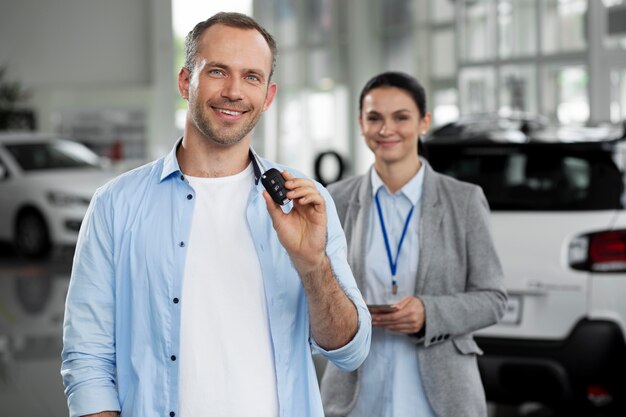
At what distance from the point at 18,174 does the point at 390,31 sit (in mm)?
10986

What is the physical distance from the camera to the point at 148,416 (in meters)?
2.29

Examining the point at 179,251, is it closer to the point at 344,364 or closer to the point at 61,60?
the point at 344,364

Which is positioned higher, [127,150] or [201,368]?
[127,150]

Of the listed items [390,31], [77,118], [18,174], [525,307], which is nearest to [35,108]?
[77,118]

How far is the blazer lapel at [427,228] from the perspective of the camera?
3381mm

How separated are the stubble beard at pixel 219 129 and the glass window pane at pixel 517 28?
16.4m

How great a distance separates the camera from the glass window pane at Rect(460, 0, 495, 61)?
19156mm

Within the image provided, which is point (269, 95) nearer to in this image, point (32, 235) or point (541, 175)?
point (541, 175)

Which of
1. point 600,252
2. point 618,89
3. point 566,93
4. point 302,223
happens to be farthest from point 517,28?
point 302,223

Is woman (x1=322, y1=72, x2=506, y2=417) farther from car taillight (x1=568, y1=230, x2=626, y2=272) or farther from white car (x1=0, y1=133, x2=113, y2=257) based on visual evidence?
white car (x1=0, y1=133, x2=113, y2=257)

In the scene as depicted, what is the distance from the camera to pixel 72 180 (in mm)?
14234

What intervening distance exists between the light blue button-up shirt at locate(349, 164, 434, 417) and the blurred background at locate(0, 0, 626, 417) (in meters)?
1.67

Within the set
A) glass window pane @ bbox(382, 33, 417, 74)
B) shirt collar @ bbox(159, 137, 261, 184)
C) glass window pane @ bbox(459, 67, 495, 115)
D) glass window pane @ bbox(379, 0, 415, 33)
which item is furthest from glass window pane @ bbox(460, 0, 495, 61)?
shirt collar @ bbox(159, 137, 261, 184)

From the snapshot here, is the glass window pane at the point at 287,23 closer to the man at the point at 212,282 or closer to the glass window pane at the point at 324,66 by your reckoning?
the glass window pane at the point at 324,66
